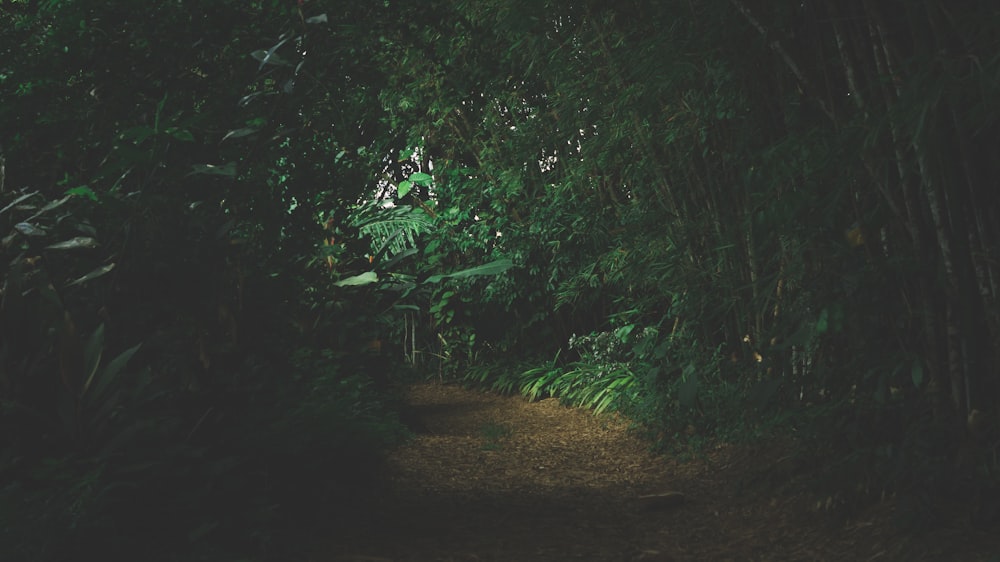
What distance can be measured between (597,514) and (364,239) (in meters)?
2.17

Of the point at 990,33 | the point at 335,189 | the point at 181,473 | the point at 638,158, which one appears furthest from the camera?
the point at 638,158

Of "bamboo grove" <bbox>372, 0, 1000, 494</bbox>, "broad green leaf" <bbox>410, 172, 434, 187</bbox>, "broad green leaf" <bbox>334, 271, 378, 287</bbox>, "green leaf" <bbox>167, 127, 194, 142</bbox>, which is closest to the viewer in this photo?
"bamboo grove" <bbox>372, 0, 1000, 494</bbox>

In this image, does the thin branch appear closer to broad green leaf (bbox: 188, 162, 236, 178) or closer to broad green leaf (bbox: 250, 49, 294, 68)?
broad green leaf (bbox: 250, 49, 294, 68)

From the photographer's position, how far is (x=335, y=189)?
165 inches

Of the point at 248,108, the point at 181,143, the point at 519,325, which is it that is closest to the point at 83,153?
the point at 181,143

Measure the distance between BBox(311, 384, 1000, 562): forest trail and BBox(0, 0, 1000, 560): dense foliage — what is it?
0.17 meters

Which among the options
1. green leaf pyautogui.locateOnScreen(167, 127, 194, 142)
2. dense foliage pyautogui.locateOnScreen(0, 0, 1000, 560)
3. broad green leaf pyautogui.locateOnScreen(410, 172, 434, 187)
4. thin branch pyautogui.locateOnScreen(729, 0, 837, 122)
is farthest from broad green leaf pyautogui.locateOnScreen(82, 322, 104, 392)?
broad green leaf pyautogui.locateOnScreen(410, 172, 434, 187)

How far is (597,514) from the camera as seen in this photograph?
12.0 feet

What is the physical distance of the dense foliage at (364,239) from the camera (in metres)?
2.60

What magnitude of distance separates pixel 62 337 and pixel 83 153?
1103mm

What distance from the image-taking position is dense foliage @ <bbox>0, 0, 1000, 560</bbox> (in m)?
2.60

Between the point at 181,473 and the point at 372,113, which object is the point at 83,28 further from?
the point at 181,473

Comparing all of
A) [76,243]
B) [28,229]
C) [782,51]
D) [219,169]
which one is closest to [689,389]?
[782,51]

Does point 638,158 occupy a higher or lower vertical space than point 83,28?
lower
